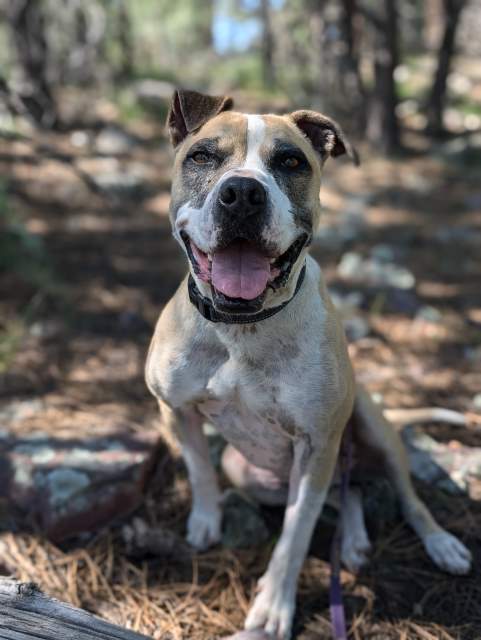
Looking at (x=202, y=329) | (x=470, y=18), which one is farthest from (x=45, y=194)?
(x=470, y=18)

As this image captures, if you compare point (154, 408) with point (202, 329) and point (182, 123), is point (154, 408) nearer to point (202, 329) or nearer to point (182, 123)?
point (202, 329)

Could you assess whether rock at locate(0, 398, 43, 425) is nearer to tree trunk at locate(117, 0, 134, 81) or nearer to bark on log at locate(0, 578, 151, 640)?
bark on log at locate(0, 578, 151, 640)

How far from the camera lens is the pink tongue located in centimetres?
204

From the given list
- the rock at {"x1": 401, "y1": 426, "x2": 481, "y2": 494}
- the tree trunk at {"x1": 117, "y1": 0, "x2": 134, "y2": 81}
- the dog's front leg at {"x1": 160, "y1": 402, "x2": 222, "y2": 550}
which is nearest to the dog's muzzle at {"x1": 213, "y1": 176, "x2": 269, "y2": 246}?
the dog's front leg at {"x1": 160, "y1": 402, "x2": 222, "y2": 550}

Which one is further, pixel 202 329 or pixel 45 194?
pixel 45 194

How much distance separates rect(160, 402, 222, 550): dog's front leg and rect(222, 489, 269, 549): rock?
0.06 metres

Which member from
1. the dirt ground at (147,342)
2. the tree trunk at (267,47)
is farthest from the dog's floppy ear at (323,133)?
the tree trunk at (267,47)

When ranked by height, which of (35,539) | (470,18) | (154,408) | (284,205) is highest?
(470,18)

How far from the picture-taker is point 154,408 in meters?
3.76

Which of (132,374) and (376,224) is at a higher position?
(376,224)

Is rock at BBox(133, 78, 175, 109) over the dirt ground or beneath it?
over

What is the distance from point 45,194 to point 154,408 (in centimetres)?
400

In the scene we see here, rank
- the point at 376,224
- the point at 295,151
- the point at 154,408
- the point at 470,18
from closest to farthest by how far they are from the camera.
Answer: the point at 295,151, the point at 154,408, the point at 376,224, the point at 470,18

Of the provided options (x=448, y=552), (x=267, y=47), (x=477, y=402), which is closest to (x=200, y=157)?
(x=448, y=552)
